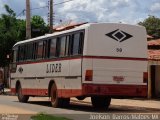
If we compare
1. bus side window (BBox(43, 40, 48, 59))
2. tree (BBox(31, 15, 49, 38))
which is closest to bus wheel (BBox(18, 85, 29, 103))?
bus side window (BBox(43, 40, 48, 59))

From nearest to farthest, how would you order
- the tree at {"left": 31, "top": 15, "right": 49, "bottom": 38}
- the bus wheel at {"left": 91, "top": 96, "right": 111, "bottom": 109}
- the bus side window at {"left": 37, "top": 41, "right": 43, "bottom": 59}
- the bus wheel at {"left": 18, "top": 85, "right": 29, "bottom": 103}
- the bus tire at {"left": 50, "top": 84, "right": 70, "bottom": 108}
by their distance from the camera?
the bus tire at {"left": 50, "top": 84, "right": 70, "bottom": 108} < the bus wheel at {"left": 91, "top": 96, "right": 111, "bottom": 109} < the bus side window at {"left": 37, "top": 41, "right": 43, "bottom": 59} < the bus wheel at {"left": 18, "top": 85, "right": 29, "bottom": 103} < the tree at {"left": 31, "top": 15, "right": 49, "bottom": 38}

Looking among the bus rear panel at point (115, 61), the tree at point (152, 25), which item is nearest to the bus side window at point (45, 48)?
the bus rear panel at point (115, 61)

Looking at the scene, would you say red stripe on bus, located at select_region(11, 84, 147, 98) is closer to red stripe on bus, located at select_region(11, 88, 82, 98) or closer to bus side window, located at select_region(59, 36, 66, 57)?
red stripe on bus, located at select_region(11, 88, 82, 98)

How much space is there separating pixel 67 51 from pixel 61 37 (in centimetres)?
112

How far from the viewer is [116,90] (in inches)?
896

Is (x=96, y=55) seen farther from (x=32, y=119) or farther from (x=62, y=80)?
(x=32, y=119)

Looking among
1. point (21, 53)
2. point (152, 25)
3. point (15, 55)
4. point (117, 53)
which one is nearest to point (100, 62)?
point (117, 53)

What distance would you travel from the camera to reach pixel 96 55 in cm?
2248

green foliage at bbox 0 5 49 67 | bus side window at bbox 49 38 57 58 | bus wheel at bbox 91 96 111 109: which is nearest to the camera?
bus side window at bbox 49 38 57 58

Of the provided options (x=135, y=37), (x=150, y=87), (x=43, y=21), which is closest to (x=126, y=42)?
(x=135, y=37)

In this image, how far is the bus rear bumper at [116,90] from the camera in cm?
Answer: 2231

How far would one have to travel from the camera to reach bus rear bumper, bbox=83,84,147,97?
22312mm

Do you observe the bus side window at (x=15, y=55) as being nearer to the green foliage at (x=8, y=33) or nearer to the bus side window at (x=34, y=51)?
the bus side window at (x=34, y=51)

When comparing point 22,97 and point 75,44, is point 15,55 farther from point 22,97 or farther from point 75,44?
point 75,44
